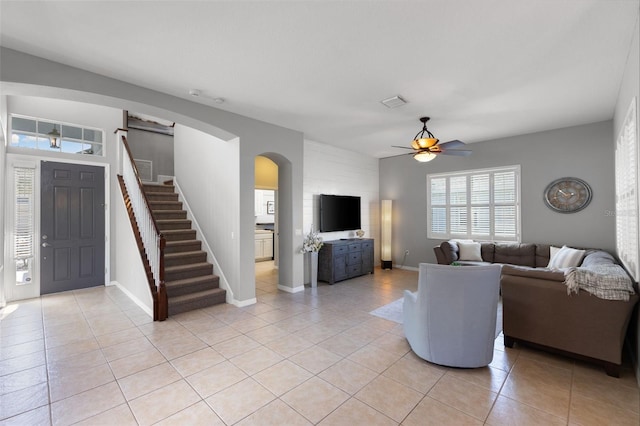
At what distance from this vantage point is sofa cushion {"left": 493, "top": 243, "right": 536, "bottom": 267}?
538cm

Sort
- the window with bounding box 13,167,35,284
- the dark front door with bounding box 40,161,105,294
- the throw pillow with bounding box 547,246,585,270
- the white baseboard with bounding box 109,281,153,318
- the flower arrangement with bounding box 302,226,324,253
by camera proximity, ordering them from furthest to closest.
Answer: the flower arrangement with bounding box 302,226,324,253
the dark front door with bounding box 40,161,105,294
the window with bounding box 13,167,35,284
the throw pillow with bounding box 547,246,585,270
the white baseboard with bounding box 109,281,153,318

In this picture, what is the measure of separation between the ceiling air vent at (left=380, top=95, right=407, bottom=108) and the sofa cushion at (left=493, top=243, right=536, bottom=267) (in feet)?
12.0

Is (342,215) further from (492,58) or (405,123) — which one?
(492,58)

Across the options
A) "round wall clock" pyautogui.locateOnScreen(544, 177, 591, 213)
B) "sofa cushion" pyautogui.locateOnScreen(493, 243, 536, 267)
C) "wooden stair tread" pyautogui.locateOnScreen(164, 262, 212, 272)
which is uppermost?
"round wall clock" pyautogui.locateOnScreen(544, 177, 591, 213)

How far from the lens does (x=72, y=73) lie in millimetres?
3033

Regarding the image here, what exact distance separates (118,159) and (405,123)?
5.67 meters

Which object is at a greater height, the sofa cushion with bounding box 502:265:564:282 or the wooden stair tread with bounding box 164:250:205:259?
the sofa cushion with bounding box 502:265:564:282

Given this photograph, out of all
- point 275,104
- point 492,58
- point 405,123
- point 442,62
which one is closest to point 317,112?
point 275,104

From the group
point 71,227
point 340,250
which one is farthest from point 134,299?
point 340,250

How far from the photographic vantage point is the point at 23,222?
4980 millimetres

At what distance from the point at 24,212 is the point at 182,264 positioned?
9.18 feet

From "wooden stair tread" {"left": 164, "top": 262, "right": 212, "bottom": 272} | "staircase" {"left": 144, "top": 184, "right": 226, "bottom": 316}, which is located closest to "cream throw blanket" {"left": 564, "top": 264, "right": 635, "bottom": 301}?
"staircase" {"left": 144, "top": 184, "right": 226, "bottom": 316}

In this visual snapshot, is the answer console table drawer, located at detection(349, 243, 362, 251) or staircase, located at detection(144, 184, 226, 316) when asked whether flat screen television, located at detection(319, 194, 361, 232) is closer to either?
console table drawer, located at detection(349, 243, 362, 251)

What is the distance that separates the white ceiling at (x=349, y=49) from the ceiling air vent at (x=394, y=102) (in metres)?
0.10
